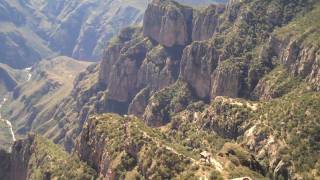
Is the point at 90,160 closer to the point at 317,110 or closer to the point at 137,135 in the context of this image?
the point at 137,135

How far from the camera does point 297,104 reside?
191375 mm

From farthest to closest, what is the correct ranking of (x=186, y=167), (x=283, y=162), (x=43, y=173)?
(x=43, y=173), (x=283, y=162), (x=186, y=167)

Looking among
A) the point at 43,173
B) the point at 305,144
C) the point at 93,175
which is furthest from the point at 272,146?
the point at 43,173

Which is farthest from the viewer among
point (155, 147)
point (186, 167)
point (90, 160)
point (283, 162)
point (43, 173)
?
point (43, 173)

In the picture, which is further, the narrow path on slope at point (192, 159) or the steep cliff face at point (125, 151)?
the steep cliff face at point (125, 151)

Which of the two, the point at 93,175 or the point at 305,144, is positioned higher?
the point at 305,144

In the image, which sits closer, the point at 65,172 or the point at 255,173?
the point at 255,173

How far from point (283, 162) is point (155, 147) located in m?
35.7

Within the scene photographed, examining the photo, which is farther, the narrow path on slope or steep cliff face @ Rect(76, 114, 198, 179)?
steep cliff face @ Rect(76, 114, 198, 179)

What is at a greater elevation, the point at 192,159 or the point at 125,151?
the point at 192,159

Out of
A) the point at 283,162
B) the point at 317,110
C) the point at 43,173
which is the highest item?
the point at 317,110

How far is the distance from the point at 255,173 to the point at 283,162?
2311 centimetres

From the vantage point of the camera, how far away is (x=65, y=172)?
607 ft

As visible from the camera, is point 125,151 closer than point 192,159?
No
